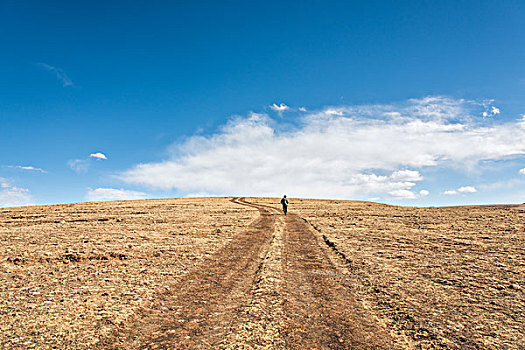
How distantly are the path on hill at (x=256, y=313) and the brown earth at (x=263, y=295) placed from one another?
4 centimetres

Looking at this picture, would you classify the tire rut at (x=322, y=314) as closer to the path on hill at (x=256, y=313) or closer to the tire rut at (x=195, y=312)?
the path on hill at (x=256, y=313)

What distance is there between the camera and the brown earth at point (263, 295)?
584 centimetres

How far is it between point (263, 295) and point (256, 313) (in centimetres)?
116

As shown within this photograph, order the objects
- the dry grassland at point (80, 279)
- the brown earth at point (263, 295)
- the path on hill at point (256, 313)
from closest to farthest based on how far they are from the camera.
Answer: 1. the path on hill at point (256, 313)
2. the brown earth at point (263, 295)
3. the dry grassland at point (80, 279)

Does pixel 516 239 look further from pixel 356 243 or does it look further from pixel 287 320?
pixel 287 320

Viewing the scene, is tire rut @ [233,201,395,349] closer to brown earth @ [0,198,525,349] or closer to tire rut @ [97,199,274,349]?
brown earth @ [0,198,525,349]

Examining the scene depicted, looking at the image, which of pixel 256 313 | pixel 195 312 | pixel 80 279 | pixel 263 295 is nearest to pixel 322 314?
pixel 256 313

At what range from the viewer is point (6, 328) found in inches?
241

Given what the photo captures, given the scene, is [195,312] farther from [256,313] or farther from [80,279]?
[80,279]

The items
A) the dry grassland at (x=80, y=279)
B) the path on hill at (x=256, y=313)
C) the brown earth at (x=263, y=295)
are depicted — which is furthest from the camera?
the dry grassland at (x=80, y=279)

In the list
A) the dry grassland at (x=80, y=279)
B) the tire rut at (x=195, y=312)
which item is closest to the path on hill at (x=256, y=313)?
the tire rut at (x=195, y=312)

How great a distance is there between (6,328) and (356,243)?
14693 millimetres

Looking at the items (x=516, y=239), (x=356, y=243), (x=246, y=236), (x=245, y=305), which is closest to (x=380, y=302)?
(x=245, y=305)

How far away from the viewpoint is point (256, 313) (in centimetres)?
689
